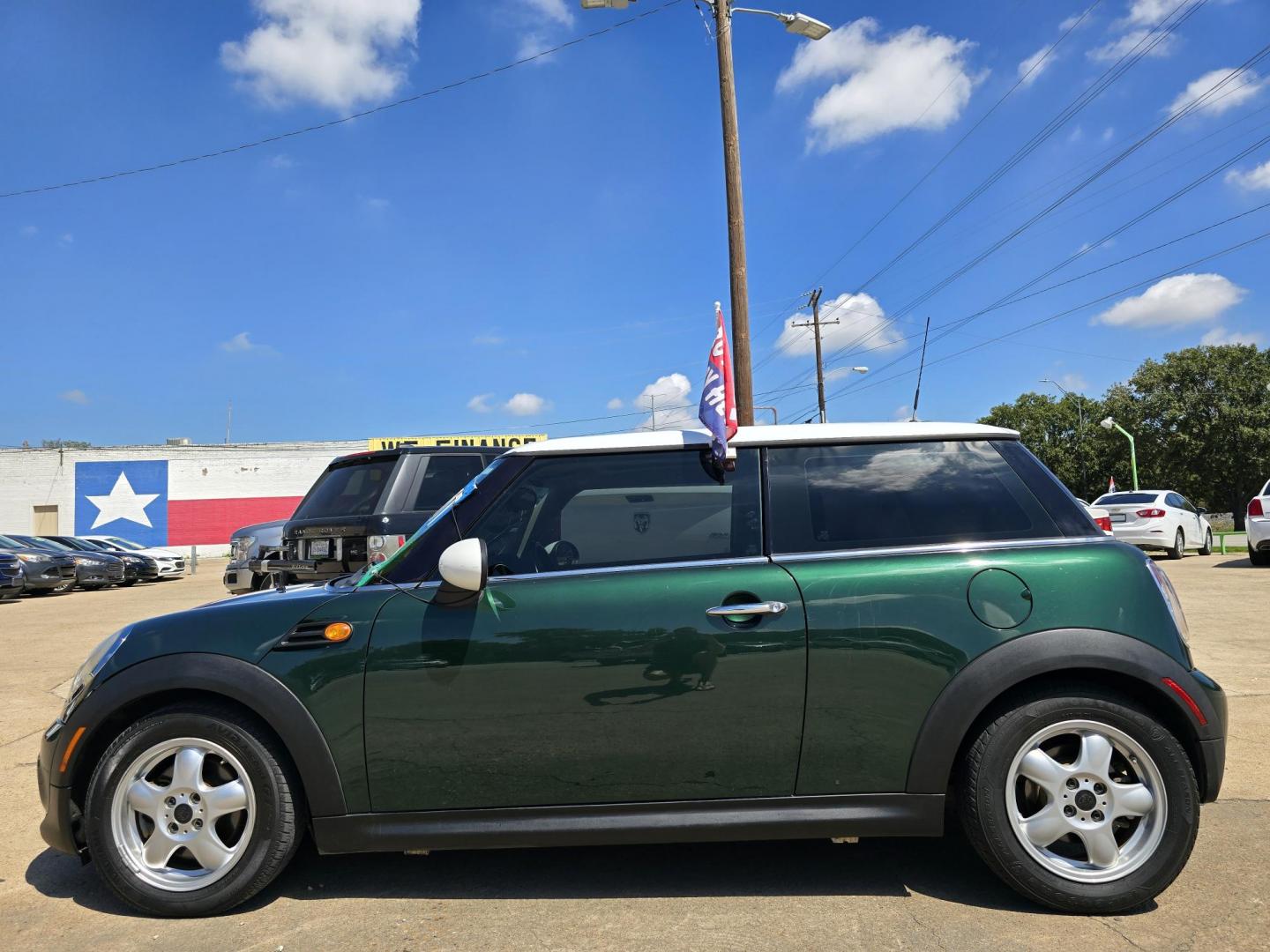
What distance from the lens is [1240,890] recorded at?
116 inches

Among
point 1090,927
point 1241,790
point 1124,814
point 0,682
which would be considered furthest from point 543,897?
point 0,682

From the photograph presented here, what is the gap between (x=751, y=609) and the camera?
2.90 metres

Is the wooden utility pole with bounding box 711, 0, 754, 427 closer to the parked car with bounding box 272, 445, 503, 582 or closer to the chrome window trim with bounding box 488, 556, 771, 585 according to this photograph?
the parked car with bounding box 272, 445, 503, 582

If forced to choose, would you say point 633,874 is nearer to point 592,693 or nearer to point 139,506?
point 592,693

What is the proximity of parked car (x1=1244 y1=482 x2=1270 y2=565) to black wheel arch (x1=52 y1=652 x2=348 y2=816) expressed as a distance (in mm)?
15594

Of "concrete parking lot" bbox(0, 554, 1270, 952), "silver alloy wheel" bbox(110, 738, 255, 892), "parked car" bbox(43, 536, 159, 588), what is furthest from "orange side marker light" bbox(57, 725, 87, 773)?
"parked car" bbox(43, 536, 159, 588)

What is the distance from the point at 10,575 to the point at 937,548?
20.0 meters

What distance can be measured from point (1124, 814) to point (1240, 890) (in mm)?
539

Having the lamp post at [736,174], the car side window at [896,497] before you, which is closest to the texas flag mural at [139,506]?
the lamp post at [736,174]

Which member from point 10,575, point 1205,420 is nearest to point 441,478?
point 10,575

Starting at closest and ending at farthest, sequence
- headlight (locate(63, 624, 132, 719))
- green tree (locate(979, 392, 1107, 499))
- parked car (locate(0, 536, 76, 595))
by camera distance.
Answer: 1. headlight (locate(63, 624, 132, 719))
2. parked car (locate(0, 536, 76, 595))
3. green tree (locate(979, 392, 1107, 499))

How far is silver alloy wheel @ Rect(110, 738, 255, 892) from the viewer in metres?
2.95

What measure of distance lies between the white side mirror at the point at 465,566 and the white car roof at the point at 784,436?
498 mm

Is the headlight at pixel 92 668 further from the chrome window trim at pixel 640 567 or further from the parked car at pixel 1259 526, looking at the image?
the parked car at pixel 1259 526
